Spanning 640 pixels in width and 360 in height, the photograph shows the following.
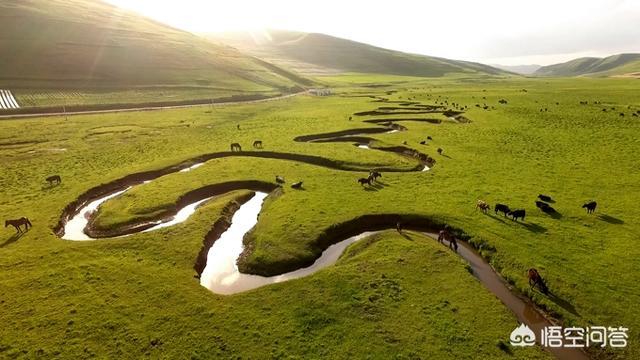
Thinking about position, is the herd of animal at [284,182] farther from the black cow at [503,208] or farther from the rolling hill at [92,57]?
the rolling hill at [92,57]

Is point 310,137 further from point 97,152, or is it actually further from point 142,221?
point 142,221

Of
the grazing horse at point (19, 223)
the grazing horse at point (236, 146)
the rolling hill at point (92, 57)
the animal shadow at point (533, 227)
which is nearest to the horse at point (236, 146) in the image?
the grazing horse at point (236, 146)

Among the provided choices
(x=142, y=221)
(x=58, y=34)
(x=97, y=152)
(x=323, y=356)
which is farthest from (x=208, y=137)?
(x=58, y=34)

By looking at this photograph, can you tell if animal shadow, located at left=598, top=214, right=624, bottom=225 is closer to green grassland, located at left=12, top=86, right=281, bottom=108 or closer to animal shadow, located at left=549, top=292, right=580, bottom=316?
animal shadow, located at left=549, top=292, right=580, bottom=316

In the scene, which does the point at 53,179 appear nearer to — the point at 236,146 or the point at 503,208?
the point at 236,146

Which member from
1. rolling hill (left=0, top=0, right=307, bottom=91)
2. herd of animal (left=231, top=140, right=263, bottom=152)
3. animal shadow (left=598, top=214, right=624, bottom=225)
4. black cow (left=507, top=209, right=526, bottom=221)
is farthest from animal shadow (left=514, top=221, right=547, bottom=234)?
rolling hill (left=0, top=0, right=307, bottom=91)

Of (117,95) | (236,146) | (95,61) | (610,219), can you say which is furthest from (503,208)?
(95,61)

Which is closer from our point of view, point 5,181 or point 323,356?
point 323,356
